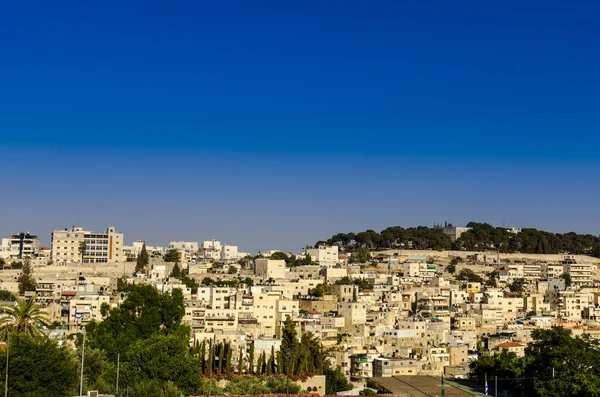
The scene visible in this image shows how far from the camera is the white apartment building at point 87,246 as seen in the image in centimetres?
7756

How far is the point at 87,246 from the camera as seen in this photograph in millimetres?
78625

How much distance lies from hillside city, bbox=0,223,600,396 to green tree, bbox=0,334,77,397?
6.69ft

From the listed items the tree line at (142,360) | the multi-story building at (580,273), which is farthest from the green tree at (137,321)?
the multi-story building at (580,273)

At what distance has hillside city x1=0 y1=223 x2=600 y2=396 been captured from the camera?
32906 millimetres

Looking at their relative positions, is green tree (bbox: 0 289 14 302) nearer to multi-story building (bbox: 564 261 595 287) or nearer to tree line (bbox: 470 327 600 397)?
tree line (bbox: 470 327 600 397)

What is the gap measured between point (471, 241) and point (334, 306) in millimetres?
49278

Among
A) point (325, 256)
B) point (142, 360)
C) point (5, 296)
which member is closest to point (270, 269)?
point (325, 256)

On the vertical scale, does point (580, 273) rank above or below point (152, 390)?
above

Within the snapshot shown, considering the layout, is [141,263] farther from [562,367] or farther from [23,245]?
[562,367]

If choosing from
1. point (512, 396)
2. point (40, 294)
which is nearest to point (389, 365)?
point (512, 396)

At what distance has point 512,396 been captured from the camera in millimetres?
33500

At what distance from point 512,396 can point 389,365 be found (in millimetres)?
6725

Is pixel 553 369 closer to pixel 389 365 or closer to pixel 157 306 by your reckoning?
pixel 389 365

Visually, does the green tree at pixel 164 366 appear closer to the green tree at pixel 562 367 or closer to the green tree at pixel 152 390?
the green tree at pixel 152 390
